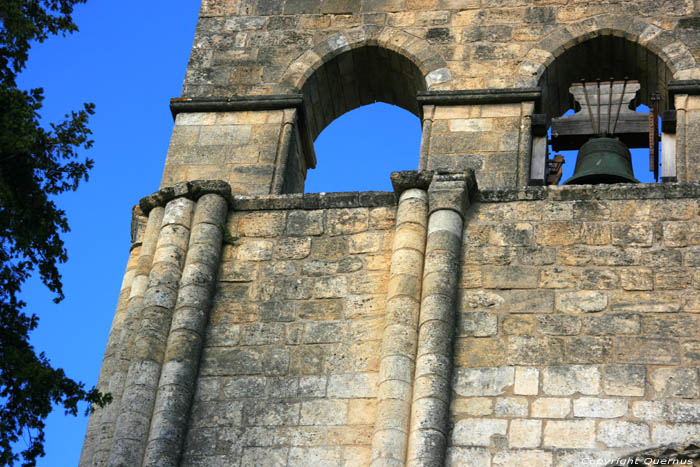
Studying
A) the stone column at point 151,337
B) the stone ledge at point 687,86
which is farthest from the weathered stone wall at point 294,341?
the stone ledge at point 687,86

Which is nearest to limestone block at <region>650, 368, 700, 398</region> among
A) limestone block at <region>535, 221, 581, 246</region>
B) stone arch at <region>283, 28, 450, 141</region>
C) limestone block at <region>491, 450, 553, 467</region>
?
limestone block at <region>491, 450, 553, 467</region>

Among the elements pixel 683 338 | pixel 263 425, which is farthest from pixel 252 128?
pixel 683 338

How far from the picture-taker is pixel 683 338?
11.7 metres

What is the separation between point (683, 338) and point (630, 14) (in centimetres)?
360

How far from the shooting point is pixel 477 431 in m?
11.4

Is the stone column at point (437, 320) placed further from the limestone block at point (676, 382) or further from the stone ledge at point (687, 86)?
the stone ledge at point (687, 86)

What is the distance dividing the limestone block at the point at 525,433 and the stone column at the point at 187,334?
227 cm

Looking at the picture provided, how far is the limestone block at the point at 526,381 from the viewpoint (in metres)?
11.6

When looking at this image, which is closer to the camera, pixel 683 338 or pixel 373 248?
pixel 683 338

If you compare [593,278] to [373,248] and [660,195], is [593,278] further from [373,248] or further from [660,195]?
[373,248]

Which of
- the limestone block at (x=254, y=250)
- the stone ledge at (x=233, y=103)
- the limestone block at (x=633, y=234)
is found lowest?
the limestone block at (x=254, y=250)

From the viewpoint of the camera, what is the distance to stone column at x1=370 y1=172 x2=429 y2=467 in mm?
11273

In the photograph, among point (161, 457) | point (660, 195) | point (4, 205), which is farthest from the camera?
point (660, 195)

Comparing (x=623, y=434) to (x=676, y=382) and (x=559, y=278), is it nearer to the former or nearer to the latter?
(x=676, y=382)
